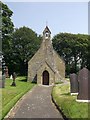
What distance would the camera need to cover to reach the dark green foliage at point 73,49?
7831cm

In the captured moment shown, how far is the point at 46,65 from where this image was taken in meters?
47.9

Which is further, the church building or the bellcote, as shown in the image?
the bellcote

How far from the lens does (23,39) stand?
248 feet

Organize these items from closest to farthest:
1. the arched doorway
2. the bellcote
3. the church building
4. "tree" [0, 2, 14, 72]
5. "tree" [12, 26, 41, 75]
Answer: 1. "tree" [0, 2, 14, 72]
2. the church building
3. the arched doorway
4. the bellcote
5. "tree" [12, 26, 41, 75]

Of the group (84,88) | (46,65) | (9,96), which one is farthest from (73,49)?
(84,88)

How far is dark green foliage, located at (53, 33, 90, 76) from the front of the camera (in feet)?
257

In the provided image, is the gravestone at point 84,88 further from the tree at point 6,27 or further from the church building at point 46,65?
the church building at point 46,65

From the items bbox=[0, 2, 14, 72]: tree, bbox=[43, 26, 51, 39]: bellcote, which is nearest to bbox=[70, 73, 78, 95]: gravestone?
bbox=[0, 2, 14, 72]: tree

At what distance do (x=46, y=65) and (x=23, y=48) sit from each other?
90.7 feet

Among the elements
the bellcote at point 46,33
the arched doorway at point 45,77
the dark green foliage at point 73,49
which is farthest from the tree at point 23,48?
the arched doorway at point 45,77

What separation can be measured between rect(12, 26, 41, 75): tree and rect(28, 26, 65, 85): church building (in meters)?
19.5

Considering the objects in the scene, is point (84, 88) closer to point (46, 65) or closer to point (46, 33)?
point (46, 65)

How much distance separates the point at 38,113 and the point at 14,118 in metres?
1.84

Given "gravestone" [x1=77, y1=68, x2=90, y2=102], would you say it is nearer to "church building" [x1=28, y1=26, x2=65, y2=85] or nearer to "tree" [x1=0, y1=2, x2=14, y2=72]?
"tree" [x1=0, y1=2, x2=14, y2=72]
